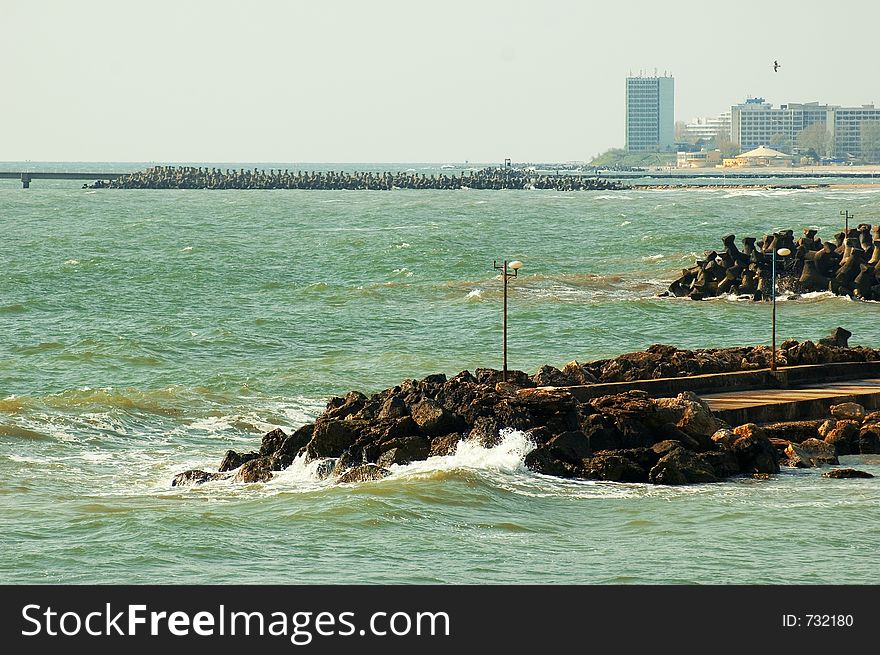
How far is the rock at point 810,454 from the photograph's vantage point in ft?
86.7

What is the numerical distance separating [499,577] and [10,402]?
58.9ft

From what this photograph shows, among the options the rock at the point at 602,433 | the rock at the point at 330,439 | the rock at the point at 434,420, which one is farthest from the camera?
the rock at the point at 434,420

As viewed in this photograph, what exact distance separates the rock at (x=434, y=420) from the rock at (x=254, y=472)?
2.69 meters

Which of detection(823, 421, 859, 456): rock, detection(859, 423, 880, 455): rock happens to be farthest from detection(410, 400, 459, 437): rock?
detection(859, 423, 880, 455): rock

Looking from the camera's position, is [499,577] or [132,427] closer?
[499,577]

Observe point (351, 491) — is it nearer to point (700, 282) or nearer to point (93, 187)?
point (700, 282)

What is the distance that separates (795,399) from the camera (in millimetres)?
30656

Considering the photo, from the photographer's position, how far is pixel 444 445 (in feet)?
85.9

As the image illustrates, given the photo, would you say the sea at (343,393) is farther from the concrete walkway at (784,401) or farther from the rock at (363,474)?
the concrete walkway at (784,401)

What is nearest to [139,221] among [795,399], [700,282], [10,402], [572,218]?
[572,218]

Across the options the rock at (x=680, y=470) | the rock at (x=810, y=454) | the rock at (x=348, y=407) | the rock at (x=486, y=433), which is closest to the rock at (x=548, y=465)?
the rock at (x=486, y=433)

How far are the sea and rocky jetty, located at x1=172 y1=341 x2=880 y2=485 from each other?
17.5 inches

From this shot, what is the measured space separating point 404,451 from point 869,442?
27.3 ft

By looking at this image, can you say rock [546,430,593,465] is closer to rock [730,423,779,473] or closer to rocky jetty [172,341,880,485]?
rocky jetty [172,341,880,485]
